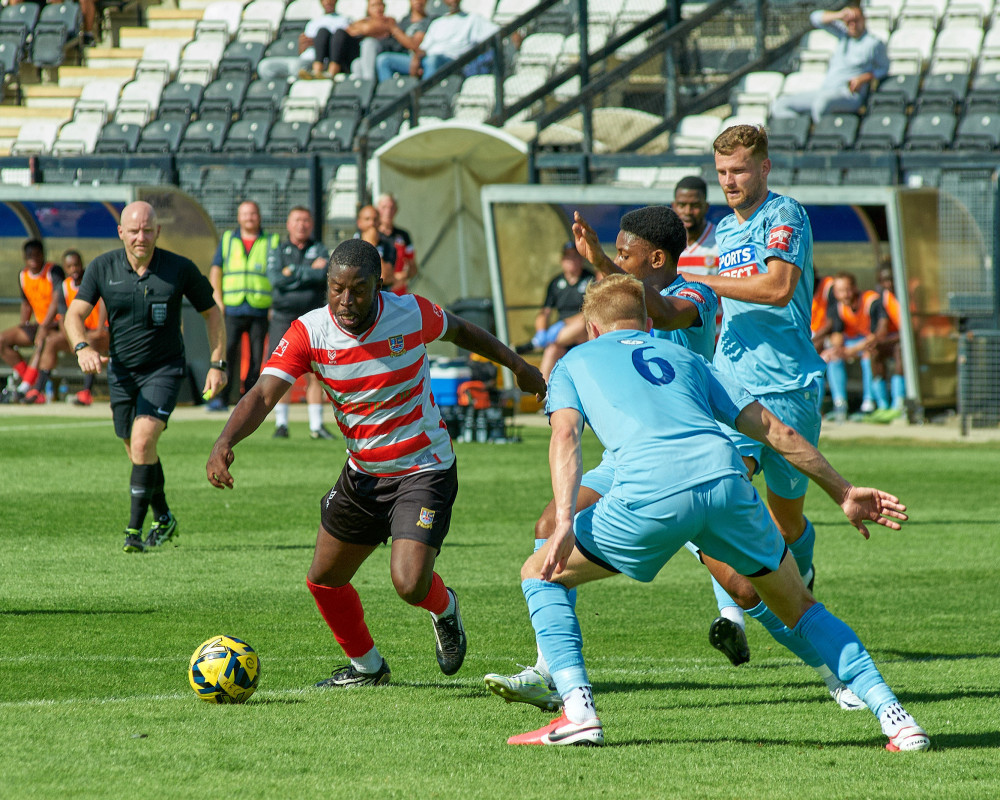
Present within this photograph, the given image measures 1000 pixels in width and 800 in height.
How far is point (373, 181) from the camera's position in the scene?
20.5 metres

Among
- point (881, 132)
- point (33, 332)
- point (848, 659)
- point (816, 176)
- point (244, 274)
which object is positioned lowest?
point (33, 332)

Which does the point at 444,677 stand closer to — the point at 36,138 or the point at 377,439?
the point at 377,439

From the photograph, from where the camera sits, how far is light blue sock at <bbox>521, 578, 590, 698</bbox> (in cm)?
465

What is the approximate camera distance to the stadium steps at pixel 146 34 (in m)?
29.8

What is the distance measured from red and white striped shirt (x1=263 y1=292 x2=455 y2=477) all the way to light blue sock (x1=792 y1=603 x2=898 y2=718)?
181 centimetres

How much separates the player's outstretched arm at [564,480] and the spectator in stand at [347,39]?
22.0m

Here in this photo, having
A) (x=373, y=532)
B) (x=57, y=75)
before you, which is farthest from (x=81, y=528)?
(x=57, y=75)

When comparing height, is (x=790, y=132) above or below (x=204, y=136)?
above

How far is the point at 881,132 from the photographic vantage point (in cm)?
2036

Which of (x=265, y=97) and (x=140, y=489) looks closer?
(x=140, y=489)

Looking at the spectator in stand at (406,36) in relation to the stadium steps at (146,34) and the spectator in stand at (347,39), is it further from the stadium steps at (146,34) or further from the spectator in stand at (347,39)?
the stadium steps at (146,34)

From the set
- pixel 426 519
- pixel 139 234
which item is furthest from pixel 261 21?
pixel 426 519

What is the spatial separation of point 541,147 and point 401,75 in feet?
14.7

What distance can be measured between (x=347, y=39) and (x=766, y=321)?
20634 mm
